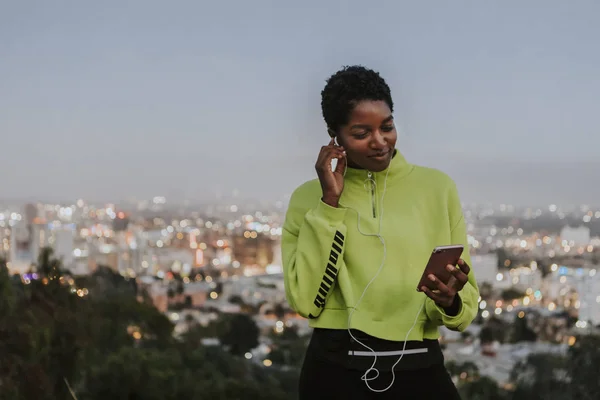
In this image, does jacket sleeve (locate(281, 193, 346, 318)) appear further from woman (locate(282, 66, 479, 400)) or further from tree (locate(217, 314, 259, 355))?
tree (locate(217, 314, 259, 355))

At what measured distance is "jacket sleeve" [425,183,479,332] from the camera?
88 cm

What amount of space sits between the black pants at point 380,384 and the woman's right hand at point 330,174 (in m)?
0.22

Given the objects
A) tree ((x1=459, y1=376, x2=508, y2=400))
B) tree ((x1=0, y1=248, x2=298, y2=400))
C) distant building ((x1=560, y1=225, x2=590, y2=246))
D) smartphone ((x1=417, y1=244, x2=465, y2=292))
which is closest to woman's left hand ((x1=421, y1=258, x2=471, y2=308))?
smartphone ((x1=417, y1=244, x2=465, y2=292))

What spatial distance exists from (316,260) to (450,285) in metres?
0.18

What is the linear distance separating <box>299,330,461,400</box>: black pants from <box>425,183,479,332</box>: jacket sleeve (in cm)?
Result: 7

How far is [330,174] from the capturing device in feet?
2.98

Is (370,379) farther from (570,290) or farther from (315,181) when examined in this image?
(570,290)

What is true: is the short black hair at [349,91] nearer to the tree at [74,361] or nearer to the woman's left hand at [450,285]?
the woman's left hand at [450,285]

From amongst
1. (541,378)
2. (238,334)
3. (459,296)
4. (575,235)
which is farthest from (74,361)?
(575,235)

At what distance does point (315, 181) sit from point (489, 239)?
16447 millimetres

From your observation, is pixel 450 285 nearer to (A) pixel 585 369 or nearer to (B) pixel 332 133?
(B) pixel 332 133

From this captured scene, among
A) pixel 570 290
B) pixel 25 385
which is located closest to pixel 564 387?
pixel 25 385

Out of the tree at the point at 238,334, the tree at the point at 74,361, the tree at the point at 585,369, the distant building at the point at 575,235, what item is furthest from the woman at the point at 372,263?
the distant building at the point at 575,235

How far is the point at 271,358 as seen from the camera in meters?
9.46
